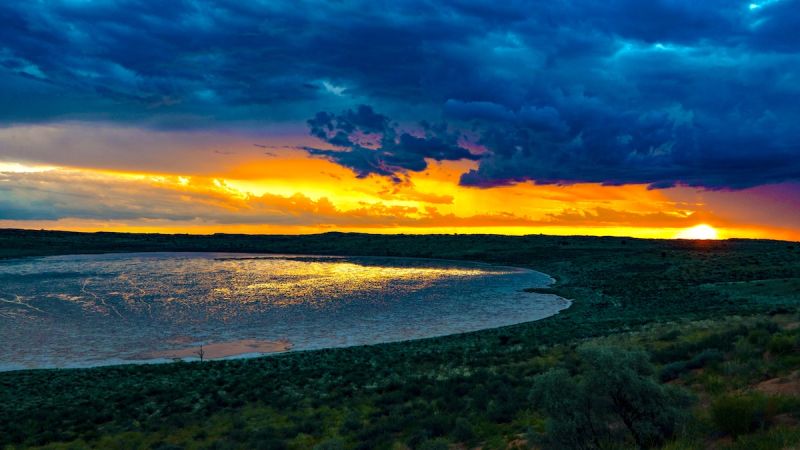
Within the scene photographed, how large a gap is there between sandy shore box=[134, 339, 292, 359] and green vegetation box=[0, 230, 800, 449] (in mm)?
3068

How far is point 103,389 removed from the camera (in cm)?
2119

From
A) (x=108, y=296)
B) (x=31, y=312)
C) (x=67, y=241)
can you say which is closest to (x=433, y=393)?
(x=31, y=312)

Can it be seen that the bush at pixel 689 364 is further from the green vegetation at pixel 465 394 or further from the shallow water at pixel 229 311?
the shallow water at pixel 229 311

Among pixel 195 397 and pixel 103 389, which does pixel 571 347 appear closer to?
pixel 195 397

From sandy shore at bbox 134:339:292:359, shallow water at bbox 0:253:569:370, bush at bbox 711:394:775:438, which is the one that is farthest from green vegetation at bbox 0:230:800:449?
shallow water at bbox 0:253:569:370

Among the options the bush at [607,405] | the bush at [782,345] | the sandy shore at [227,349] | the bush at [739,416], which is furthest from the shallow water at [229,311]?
the bush at [739,416]

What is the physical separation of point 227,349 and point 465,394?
1726 centimetres

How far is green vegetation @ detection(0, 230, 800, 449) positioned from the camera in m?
10.3

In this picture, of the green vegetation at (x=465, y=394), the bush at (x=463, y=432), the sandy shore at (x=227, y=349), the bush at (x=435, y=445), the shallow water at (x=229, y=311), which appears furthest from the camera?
the shallow water at (x=229, y=311)

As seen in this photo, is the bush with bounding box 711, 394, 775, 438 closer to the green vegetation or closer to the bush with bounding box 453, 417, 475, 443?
the green vegetation

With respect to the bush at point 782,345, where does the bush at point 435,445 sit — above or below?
below

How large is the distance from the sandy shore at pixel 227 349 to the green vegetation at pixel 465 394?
3068 mm

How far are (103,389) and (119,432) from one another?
558 cm

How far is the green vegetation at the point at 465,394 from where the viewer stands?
1027 cm
